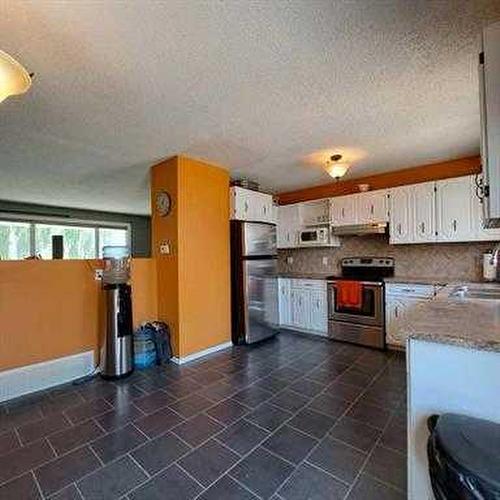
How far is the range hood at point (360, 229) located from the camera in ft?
13.7

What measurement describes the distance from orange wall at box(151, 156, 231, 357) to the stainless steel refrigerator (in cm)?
13

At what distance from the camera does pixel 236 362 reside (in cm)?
347

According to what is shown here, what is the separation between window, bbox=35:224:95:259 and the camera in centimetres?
657

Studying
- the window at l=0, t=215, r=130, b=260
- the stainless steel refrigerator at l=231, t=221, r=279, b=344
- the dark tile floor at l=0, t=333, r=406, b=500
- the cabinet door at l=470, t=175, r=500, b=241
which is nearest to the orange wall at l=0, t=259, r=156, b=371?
the dark tile floor at l=0, t=333, r=406, b=500

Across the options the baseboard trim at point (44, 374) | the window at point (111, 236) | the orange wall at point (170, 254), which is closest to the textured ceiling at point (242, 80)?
the orange wall at point (170, 254)

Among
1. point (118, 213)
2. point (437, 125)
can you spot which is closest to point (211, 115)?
point (437, 125)

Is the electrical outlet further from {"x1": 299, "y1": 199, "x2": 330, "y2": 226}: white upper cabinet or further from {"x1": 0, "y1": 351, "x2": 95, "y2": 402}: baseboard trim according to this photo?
{"x1": 299, "y1": 199, "x2": 330, "y2": 226}: white upper cabinet

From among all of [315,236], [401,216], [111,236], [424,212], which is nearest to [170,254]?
[315,236]

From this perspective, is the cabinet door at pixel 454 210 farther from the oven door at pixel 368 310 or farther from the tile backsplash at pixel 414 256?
the oven door at pixel 368 310

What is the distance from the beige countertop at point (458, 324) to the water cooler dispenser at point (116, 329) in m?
2.71

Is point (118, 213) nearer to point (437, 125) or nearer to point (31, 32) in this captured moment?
point (31, 32)

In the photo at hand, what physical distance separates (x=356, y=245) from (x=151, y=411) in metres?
3.73

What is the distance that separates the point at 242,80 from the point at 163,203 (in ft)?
6.56

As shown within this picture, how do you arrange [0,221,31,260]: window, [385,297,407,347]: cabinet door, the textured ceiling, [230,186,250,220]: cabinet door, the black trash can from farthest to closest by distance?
[0,221,31,260]: window, [230,186,250,220]: cabinet door, [385,297,407,347]: cabinet door, the textured ceiling, the black trash can
